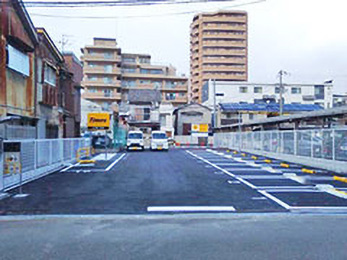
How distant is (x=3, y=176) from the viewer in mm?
10797

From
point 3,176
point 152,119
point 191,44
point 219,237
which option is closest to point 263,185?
point 219,237

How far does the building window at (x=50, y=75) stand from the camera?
1930 cm

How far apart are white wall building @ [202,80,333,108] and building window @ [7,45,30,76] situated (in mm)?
54243

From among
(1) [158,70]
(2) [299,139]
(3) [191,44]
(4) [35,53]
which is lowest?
(2) [299,139]

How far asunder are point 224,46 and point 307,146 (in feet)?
238

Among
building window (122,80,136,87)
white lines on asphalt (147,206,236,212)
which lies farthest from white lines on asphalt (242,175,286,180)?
building window (122,80,136,87)

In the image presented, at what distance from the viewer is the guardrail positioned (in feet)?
52.0

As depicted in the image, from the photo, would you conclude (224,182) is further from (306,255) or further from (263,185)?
(306,255)

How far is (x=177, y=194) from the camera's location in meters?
10.6

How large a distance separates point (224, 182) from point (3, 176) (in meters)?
7.27

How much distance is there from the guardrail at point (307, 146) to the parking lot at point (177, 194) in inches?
54.5

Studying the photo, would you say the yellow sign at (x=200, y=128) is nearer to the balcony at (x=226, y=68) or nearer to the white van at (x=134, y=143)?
the white van at (x=134, y=143)

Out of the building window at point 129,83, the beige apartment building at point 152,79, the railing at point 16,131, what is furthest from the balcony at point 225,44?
the railing at point 16,131

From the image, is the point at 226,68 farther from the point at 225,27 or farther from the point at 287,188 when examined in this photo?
the point at 287,188
